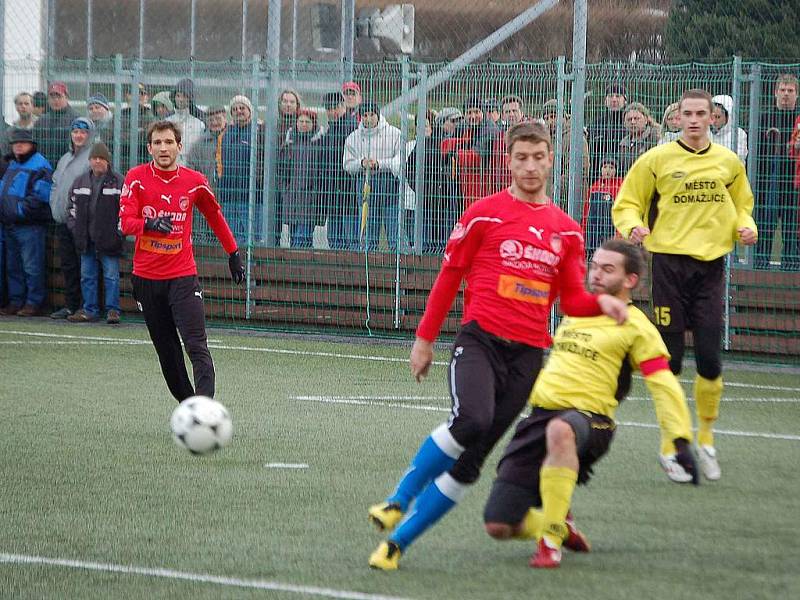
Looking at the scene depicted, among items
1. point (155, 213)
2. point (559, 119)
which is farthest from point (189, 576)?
point (559, 119)

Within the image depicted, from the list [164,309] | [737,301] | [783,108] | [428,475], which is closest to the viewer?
[428,475]

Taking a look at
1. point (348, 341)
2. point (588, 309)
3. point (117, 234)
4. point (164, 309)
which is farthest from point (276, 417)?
point (117, 234)

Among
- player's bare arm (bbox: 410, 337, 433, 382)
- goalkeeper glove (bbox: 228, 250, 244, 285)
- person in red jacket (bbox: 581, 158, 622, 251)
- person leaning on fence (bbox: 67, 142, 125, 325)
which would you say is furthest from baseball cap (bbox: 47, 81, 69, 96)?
player's bare arm (bbox: 410, 337, 433, 382)

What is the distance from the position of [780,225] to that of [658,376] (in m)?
8.25

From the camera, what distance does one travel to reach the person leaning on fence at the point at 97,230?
17141 mm

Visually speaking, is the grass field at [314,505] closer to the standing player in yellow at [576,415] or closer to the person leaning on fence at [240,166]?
the standing player in yellow at [576,415]

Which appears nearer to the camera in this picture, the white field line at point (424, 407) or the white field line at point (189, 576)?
the white field line at point (189, 576)

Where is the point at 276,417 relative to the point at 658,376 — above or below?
below

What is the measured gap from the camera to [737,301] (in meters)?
15.1

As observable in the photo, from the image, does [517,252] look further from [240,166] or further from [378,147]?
[240,166]

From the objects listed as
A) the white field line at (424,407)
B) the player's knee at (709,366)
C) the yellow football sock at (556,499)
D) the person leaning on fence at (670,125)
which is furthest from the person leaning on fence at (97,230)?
the yellow football sock at (556,499)

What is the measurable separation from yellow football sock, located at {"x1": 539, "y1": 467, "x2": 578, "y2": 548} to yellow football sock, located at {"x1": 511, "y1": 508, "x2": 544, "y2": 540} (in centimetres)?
16

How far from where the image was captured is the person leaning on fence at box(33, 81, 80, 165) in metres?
18.4

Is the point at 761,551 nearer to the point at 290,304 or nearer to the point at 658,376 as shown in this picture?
the point at 658,376
